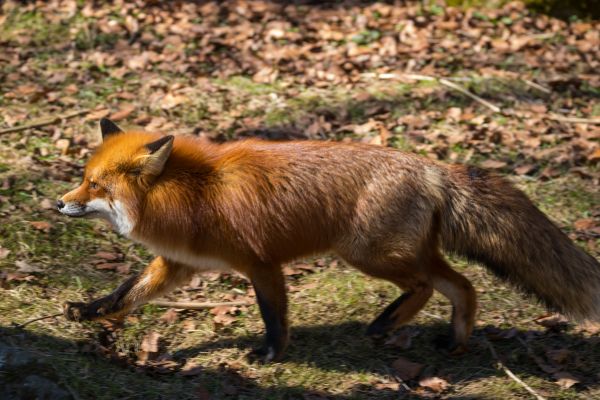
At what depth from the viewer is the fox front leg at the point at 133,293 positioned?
5.23m

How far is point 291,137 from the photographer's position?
25.5ft

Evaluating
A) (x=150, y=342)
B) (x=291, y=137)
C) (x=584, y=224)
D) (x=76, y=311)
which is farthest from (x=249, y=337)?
(x=584, y=224)

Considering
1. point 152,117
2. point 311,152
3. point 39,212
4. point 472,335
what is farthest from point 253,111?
point 472,335

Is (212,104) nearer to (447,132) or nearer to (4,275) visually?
(447,132)

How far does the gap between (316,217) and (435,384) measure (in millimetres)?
1268

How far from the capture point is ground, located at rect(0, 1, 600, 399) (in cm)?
506

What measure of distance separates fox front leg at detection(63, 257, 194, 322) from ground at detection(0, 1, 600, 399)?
114 millimetres

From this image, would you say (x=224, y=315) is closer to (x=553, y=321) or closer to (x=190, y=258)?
(x=190, y=258)

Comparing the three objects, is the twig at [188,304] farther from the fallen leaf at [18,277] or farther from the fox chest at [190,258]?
the fallen leaf at [18,277]

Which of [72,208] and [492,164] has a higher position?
[72,208]

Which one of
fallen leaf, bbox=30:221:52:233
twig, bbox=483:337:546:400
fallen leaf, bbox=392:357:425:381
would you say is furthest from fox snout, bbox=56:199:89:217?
twig, bbox=483:337:546:400

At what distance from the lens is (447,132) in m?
7.84

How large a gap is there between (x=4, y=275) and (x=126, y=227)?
1249 millimetres

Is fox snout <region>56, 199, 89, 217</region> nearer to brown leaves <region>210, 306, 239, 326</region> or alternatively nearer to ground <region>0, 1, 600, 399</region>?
ground <region>0, 1, 600, 399</region>
